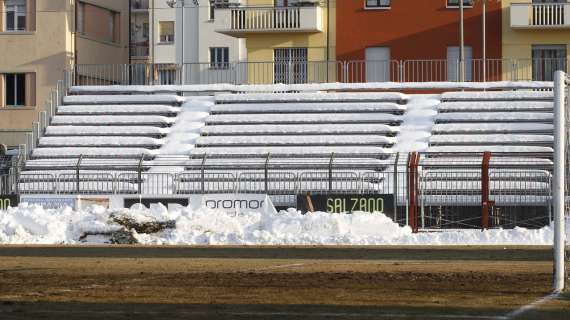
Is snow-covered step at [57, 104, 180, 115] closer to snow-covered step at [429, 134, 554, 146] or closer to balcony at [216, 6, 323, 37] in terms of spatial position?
balcony at [216, 6, 323, 37]

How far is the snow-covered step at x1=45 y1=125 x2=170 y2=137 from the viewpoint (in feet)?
164

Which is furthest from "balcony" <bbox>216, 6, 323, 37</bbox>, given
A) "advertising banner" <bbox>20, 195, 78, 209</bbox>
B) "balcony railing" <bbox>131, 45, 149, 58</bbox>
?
"balcony railing" <bbox>131, 45, 149, 58</bbox>

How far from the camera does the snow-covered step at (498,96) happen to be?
→ 49.2 metres

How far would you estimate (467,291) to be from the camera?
17.8 m

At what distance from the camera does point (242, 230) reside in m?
34.5

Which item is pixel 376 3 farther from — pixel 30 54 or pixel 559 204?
pixel 559 204

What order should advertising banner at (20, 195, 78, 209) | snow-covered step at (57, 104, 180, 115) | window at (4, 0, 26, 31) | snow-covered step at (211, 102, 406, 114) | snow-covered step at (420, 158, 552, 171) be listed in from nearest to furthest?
snow-covered step at (420, 158, 552, 171) < advertising banner at (20, 195, 78, 209) < snow-covered step at (211, 102, 406, 114) < snow-covered step at (57, 104, 180, 115) < window at (4, 0, 26, 31)

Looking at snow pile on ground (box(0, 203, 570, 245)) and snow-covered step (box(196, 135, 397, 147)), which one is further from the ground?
snow-covered step (box(196, 135, 397, 147))

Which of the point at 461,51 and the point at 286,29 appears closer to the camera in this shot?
the point at 461,51

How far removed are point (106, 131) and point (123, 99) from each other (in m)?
3.03

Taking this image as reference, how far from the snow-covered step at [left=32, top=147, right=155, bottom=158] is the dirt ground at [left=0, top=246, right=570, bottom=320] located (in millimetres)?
18388

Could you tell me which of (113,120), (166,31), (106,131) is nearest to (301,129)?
(106,131)

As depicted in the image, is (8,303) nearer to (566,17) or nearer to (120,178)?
(120,178)

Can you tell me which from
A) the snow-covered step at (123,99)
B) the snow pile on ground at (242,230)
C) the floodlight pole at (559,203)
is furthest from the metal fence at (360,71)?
the floodlight pole at (559,203)
